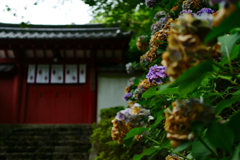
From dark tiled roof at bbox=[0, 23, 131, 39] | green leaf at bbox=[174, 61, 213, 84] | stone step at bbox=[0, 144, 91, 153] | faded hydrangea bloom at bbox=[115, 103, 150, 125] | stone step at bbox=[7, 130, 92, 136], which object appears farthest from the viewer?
dark tiled roof at bbox=[0, 23, 131, 39]

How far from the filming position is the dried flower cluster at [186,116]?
537mm

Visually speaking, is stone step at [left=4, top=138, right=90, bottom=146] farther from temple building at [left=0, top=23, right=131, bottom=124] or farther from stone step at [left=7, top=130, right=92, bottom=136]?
temple building at [left=0, top=23, right=131, bottom=124]

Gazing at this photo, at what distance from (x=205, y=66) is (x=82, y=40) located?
7055mm

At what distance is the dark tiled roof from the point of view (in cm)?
727

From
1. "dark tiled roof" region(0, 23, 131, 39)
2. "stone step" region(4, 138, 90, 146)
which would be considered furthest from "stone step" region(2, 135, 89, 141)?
"dark tiled roof" region(0, 23, 131, 39)

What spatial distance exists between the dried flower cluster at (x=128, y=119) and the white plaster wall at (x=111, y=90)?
6.46 m

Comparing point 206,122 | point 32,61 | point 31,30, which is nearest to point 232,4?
point 206,122

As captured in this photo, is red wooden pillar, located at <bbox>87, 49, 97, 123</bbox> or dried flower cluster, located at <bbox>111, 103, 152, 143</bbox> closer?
dried flower cluster, located at <bbox>111, 103, 152, 143</bbox>

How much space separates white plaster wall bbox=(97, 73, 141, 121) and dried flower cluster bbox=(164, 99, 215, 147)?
281 inches

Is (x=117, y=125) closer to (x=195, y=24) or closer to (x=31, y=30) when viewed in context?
(x=195, y=24)

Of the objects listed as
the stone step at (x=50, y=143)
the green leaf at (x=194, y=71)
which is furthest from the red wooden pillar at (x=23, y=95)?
the green leaf at (x=194, y=71)

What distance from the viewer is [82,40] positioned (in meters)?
7.29

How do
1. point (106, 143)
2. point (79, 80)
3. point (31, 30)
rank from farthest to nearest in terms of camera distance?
point (31, 30) < point (79, 80) < point (106, 143)

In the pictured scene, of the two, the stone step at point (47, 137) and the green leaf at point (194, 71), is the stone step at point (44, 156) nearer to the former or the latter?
the stone step at point (47, 137)
